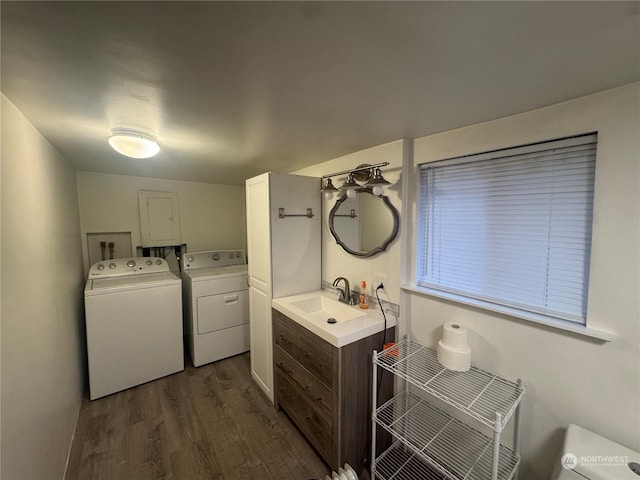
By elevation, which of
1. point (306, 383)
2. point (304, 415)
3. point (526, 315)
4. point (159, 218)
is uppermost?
point (159, 218)

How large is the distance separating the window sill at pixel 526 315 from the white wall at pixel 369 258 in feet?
0.66

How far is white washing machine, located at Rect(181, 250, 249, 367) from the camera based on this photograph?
2691mm

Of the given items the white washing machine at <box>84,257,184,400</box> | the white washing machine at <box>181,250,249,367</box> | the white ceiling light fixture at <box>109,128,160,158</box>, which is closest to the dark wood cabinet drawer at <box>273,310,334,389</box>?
the white washing machine at <box>181,250,249,367</box>

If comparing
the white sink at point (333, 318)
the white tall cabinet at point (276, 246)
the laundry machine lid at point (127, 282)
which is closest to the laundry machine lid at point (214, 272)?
the laundry machine lid at point (127, 282)

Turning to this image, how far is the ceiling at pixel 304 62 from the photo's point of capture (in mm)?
652

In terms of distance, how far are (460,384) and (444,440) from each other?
477mm

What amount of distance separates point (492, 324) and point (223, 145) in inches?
79.1

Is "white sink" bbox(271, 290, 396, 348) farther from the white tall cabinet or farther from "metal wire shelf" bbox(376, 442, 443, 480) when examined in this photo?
"metal wire shelf" bbox(376, 442, 443, 480)

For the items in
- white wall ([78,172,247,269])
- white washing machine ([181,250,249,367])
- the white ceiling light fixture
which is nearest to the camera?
the white ceiling light fixture

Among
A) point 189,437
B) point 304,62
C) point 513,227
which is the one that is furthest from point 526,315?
A: point 189,437

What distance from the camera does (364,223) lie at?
2.01m

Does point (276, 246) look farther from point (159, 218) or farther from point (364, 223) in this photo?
point (159, 218)

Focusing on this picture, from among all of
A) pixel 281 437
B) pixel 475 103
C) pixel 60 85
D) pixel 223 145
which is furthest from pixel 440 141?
pixel 281 437

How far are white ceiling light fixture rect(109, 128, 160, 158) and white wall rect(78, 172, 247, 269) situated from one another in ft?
5.53
